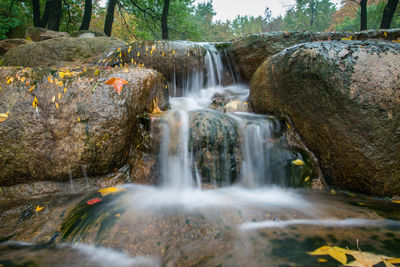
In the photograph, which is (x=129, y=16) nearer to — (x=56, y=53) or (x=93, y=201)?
(x=56, y=53)

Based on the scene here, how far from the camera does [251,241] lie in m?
1.69

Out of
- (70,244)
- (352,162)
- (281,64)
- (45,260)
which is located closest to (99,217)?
(70,244)

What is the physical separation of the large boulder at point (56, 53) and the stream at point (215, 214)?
14.2ft

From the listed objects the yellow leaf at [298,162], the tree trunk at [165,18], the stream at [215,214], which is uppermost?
the tree trunk at [165,18]

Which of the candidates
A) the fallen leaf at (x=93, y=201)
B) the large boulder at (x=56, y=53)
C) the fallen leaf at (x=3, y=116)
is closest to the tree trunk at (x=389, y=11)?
the large boulder at (x=56, y=53)

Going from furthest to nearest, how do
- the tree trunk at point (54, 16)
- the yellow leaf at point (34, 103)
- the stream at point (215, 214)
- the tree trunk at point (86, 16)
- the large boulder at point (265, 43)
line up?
the tree trunk at point (86, 16) → the tree trunk at point (54, 16) → the large boulder at point (265, 43) → the yellow leaf at point (34, 103) → the stream at point (215, 214)

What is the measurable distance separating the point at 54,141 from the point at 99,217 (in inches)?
52.2

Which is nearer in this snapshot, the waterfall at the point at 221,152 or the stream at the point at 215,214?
the stream at the point at 215,214

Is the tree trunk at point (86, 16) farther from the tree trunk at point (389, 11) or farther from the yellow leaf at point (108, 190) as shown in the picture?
the tree trunk at point (389, 11)

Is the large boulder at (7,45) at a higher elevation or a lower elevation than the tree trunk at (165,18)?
lower

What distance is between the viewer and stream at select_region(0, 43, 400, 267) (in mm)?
1557

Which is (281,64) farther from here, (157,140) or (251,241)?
(251,241)

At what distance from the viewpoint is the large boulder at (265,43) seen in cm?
571

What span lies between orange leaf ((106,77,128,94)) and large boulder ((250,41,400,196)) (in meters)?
2.49
